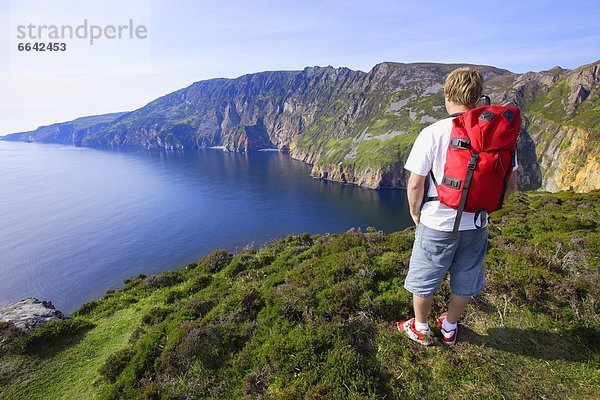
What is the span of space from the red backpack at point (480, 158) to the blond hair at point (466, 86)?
283 millimetres

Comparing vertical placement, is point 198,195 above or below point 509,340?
below

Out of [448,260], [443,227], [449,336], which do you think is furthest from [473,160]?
[449,336]

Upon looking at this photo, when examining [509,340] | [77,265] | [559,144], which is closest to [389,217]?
[559,144]

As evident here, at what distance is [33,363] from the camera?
32.4 ft

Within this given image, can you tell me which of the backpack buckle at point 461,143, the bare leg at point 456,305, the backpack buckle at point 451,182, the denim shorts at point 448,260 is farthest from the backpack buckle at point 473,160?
the bare leg at point 456,305

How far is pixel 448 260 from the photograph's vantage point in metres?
4.70

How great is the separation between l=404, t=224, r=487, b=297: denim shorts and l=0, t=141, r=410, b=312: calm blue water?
54883mm

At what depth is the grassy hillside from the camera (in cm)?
527

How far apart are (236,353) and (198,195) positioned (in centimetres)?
11025

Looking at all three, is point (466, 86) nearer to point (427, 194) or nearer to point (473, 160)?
point (473, 160)

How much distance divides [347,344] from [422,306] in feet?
5.99

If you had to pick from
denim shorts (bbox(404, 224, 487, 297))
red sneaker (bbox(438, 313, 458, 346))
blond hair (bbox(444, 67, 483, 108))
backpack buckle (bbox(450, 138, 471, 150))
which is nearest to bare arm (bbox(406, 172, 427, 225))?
denim shorts (bbox(404, 224, 487, 297))

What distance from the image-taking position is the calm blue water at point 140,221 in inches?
2148

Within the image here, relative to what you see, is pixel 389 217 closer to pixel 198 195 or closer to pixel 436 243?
pixel 198 195
